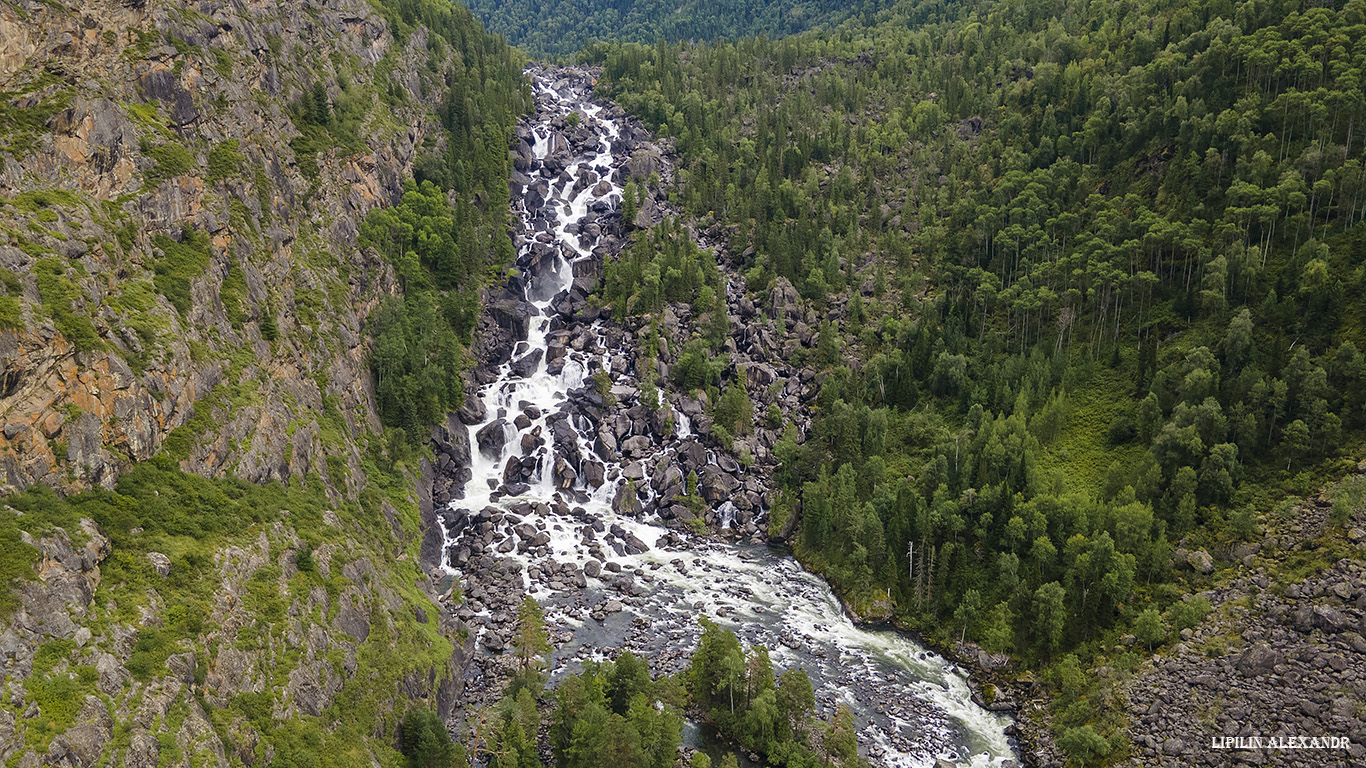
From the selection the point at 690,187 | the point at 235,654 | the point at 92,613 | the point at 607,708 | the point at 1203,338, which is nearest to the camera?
the point at 92,613

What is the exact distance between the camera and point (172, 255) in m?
78.9

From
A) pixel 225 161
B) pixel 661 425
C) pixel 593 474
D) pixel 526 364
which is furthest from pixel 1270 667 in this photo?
pixel 225 161

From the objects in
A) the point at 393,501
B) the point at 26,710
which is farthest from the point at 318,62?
the point at 26,710

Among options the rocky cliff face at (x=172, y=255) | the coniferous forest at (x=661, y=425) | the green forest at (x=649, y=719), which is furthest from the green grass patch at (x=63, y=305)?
the green forest at (x=649, y=719)

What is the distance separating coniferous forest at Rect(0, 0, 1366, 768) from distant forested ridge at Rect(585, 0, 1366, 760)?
67cm

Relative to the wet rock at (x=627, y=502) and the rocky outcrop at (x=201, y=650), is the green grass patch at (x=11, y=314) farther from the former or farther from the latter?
the wet rock at (x=627, y=502)

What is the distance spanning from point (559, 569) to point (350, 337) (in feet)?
135

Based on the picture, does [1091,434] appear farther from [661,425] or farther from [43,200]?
[43,200]

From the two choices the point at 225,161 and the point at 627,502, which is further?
the point at 627,502

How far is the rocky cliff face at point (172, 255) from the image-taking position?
60312 millimetres

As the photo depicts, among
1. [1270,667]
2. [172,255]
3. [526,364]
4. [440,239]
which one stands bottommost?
[1270,667]

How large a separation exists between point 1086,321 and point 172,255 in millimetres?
120487

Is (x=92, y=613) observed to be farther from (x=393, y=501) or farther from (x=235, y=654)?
(x=393, y=501)

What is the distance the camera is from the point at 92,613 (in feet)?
169
